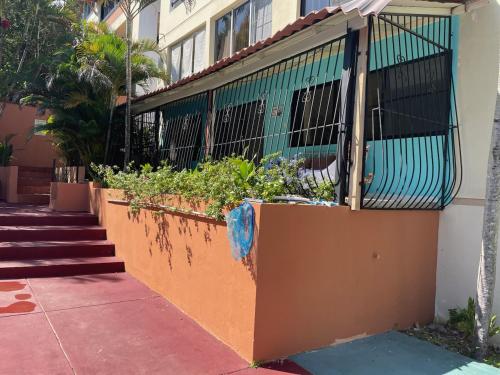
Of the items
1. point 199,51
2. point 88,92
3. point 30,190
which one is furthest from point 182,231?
point 30,190

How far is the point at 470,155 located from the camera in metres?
4.63

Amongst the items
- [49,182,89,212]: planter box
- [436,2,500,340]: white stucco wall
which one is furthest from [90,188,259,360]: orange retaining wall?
[49,182,89,212]: planter box

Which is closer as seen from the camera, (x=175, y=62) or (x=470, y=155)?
(x=470, y=155)

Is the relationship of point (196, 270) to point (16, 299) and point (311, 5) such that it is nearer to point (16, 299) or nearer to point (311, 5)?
point (16, 299)

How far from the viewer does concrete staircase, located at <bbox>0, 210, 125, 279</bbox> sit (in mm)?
6102

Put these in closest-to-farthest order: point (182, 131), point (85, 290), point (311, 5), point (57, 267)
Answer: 1. point (85, 290)
2. point (57, 267)
3. point (311, 5)
4. point (182, 131)

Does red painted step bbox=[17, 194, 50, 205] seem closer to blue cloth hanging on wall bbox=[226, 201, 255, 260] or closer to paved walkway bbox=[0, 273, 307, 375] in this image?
paved walkway bbox=[0, 273, 307, 375]

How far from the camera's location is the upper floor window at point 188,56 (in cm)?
1088

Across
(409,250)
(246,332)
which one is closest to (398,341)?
(409,250)

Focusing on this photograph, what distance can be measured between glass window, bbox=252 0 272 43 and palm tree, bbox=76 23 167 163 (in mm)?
2941

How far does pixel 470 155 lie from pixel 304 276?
2.43m

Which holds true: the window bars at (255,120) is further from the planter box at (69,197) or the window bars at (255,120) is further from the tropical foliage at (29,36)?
the tropical foliage at (29,36)

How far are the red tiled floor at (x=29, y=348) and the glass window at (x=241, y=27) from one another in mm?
7029

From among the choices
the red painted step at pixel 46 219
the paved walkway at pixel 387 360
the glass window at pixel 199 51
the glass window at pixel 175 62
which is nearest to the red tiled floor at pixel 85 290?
the red painted step at pixel 46 219
